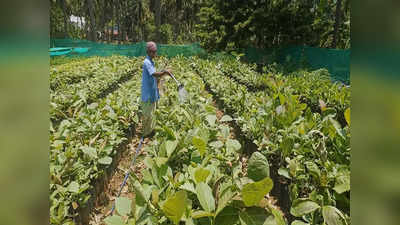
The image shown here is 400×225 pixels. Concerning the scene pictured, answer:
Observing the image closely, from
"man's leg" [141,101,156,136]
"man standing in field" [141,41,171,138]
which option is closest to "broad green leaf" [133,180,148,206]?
"man standing in field" [141,41,171,138]

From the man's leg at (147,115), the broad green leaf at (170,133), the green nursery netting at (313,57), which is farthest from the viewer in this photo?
the green nursery netting at (313,57)

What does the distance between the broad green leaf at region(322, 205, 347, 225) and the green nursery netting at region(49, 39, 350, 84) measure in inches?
121

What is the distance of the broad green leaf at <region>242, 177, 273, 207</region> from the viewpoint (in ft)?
3.24

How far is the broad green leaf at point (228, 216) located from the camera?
1243 mm

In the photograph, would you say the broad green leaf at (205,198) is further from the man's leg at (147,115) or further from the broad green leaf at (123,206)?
the man's leg at (147,115)

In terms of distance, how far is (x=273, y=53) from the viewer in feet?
58.1

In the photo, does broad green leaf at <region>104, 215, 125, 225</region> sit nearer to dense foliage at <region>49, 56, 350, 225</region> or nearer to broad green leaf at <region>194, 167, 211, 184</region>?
dense foliage at <region>49, 56, 350, 225</region>

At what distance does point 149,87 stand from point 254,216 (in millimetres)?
4282

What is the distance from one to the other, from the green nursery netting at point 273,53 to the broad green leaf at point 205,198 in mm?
2689

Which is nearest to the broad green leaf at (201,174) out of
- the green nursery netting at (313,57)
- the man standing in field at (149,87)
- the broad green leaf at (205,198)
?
the broad green leaf at (205,198)

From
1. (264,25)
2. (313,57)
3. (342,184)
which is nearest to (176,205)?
(342,184)

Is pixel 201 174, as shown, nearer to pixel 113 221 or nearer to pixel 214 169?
pixel 214 169
